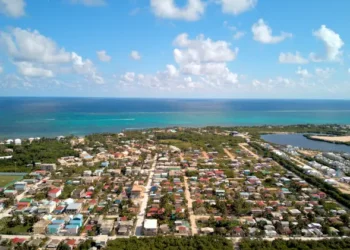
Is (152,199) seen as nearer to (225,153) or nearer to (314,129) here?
(225,153)

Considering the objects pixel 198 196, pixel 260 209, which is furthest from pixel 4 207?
pixel 260 209

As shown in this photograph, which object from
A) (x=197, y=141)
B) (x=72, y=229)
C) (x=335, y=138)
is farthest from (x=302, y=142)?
(x=72, y=229)

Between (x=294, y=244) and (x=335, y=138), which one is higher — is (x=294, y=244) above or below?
below

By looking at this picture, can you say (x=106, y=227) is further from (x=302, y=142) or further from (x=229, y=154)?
(x=302, y=142)

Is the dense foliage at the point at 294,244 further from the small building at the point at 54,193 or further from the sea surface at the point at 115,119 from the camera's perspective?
the sea surface at the point at 115,119

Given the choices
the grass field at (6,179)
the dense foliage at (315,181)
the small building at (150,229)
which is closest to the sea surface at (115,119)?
the grass field at (6,179)

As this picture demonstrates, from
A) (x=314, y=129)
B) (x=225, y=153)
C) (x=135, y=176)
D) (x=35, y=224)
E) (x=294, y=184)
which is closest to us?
(x=35, y=224)

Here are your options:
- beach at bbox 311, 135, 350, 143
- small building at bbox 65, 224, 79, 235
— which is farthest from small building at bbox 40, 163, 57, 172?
beach at bbox 311, 135, 350, 143
